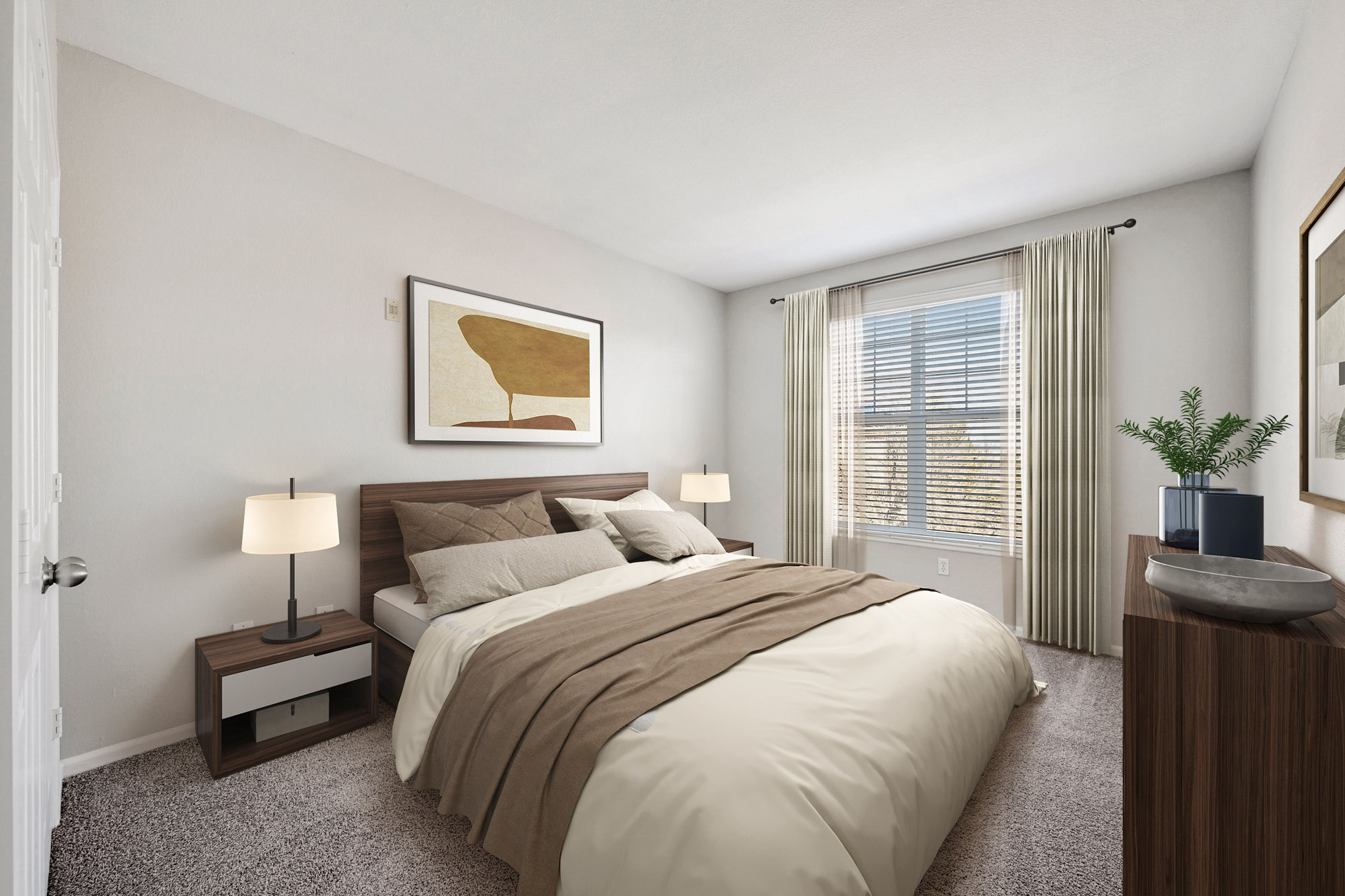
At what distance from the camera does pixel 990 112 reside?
245 centimetres

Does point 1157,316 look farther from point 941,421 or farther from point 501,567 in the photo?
point 501,567

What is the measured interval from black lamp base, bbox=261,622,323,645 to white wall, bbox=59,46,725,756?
191 mm

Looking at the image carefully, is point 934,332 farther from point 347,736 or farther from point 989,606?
point 347,736

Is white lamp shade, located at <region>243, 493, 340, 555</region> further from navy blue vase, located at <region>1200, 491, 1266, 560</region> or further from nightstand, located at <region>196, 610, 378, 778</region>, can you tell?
navy blue vase, located at <region>1200, 491, 1266, 560</region>

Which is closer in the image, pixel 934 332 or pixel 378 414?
pixel 378 414

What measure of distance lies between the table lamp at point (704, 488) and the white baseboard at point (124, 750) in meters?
3.01

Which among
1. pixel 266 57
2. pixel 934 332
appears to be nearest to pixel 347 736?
pixel 266 57

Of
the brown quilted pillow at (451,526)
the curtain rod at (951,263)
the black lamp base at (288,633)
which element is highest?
the curtain rod at (951,263)

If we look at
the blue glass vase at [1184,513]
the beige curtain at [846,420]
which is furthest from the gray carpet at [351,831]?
the beige curtain at [846,420]

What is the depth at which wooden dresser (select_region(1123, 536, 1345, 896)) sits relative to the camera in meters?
1.01

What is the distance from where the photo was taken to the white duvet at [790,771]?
1.16 m

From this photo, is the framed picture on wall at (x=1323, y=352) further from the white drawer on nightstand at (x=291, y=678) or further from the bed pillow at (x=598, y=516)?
the white drawer on nightstand at (x=291, y=678)

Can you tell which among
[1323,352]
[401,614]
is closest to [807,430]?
[1323,352]

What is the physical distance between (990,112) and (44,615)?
11.9 ft
